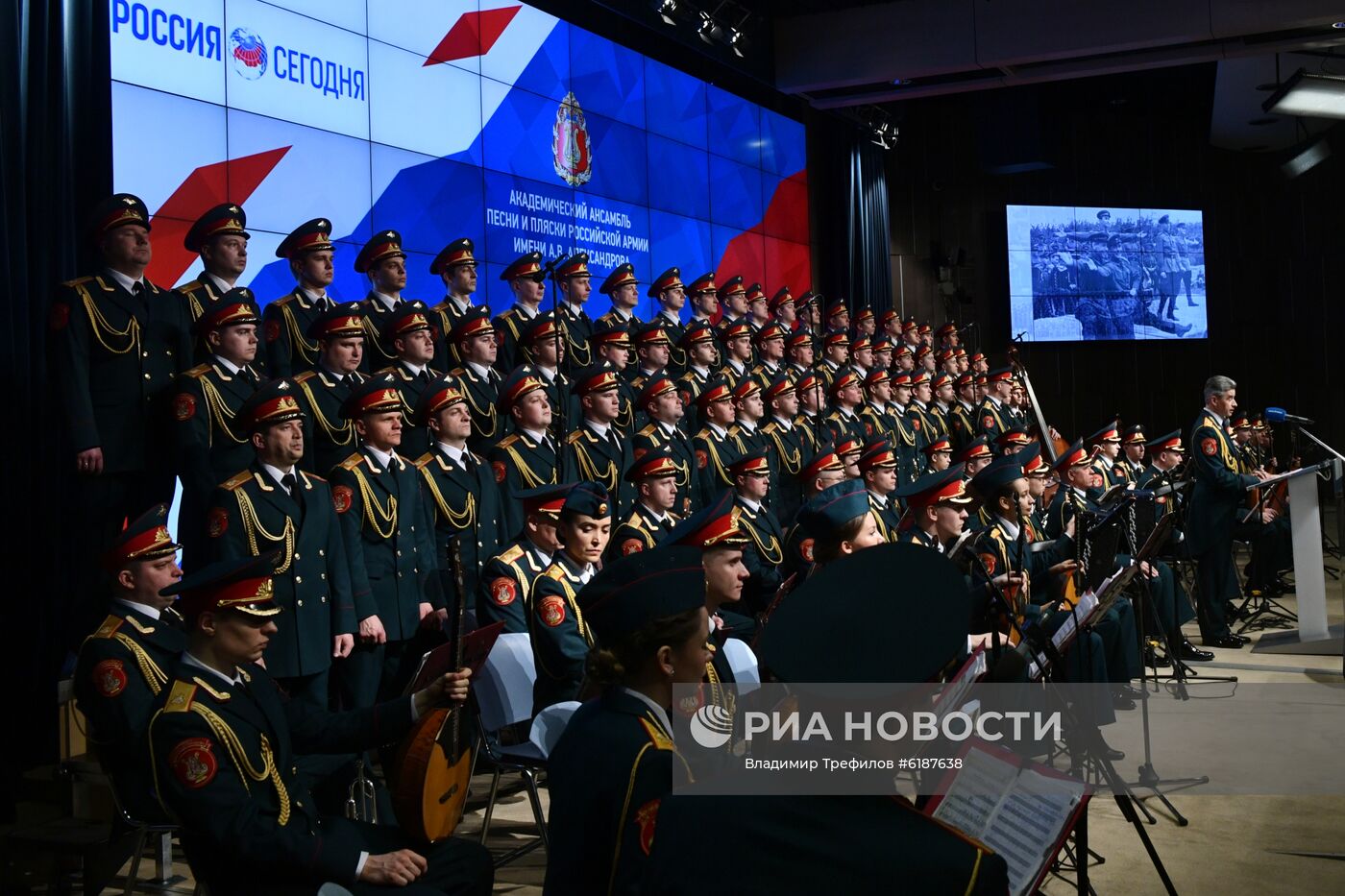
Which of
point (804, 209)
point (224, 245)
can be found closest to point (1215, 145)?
point (804, 209)

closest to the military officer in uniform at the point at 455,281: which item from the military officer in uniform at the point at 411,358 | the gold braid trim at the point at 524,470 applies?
the military officer in uniform at the point at 411,358

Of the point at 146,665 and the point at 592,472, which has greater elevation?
the point at 592,472

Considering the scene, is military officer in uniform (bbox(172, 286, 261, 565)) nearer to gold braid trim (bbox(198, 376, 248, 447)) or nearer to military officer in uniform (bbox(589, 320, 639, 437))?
gold braid trim (bbox(198, 376, 248, 447))

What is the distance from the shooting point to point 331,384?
5.46m

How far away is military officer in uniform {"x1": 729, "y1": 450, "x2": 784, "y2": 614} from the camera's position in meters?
6.07

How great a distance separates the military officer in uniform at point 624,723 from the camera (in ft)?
6.34

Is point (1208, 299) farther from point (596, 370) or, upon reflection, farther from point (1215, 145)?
point (596, 370)

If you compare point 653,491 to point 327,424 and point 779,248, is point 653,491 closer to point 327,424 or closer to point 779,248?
point 327,424

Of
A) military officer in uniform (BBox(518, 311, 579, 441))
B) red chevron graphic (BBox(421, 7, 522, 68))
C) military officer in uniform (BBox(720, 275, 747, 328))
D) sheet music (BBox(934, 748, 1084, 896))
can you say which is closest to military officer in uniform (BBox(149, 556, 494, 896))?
sheet music (BBox(934, 748, 1084, 896))

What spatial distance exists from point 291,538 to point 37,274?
1955 millimetres

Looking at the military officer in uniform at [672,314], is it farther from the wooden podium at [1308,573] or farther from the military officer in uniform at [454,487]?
the wooden podium at [1308,573]

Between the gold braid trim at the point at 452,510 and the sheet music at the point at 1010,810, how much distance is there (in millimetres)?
3733

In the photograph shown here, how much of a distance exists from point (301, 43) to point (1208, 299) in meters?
13.8

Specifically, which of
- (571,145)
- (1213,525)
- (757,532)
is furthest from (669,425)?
(571,145)
